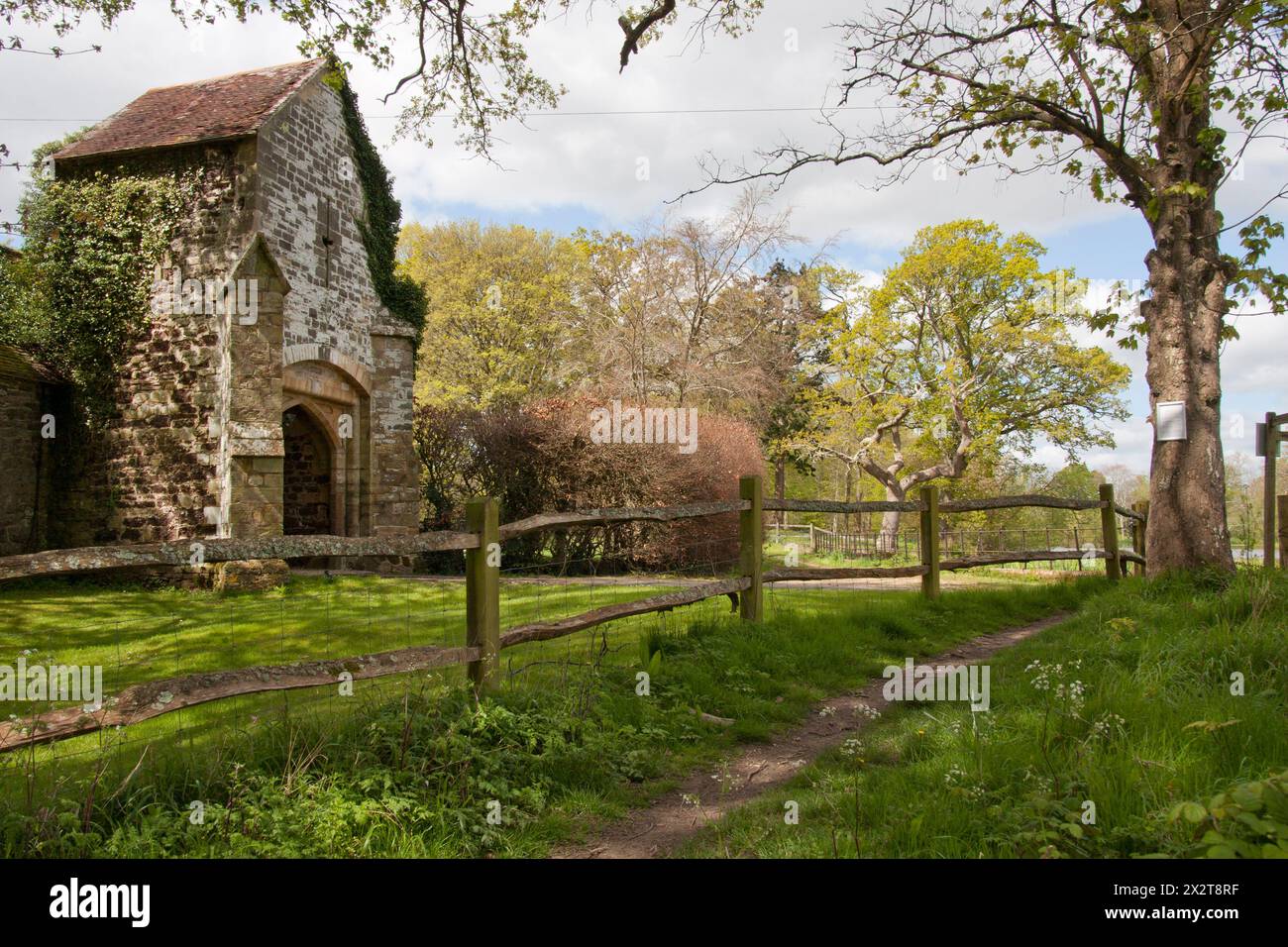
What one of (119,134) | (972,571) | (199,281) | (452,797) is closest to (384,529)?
(199,281)

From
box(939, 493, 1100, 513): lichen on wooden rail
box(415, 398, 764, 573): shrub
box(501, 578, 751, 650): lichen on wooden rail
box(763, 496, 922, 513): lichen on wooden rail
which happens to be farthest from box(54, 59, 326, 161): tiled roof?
box(939, 493, 1100, 513): lichen on wooden rail

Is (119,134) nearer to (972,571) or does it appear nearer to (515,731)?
(515,731)

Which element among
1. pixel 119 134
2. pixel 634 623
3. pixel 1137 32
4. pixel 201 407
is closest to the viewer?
pixel 1137 32

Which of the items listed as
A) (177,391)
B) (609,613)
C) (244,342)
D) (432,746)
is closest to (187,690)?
Answer: (432,746)

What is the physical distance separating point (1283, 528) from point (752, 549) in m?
8.49

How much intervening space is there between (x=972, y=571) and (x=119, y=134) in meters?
18.4

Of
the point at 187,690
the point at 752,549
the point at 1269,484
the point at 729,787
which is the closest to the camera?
the point at 187,690

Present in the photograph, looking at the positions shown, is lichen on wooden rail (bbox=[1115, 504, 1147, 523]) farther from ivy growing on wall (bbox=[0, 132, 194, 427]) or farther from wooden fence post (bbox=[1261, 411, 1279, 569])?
ivy growing on wall (bbox=[0, 132, 194, 427])

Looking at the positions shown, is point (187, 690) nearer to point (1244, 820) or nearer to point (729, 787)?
point (729, 787)

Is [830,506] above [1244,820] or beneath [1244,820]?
above

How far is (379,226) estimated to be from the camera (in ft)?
54.5

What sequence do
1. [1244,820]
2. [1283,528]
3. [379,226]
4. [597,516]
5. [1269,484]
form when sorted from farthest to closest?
[379,226], [1283,528], [1269,484], [597,516], [1244,820]

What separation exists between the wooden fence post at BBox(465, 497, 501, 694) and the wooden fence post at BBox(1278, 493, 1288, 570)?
10747mm

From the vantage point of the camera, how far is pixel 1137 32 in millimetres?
7559
